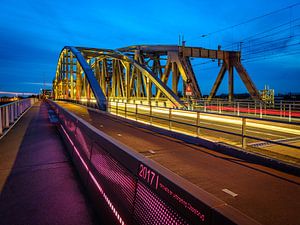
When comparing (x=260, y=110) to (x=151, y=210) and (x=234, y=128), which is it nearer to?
(x=234, y=128)

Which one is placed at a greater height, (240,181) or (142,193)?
(142,193)

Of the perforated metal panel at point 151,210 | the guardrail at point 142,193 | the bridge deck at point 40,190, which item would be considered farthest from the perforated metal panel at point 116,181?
the bridge deck at point 40,190

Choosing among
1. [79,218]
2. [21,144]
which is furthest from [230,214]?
[21,144]

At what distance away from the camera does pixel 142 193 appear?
2.74m

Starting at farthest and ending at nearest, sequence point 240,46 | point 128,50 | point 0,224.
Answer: point 128,50, point 240,46, point 0,224

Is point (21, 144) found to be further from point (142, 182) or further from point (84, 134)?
point (142, 182)

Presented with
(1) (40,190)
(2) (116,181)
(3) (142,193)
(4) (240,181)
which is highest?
(3) (142,193)

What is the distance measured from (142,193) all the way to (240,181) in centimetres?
322

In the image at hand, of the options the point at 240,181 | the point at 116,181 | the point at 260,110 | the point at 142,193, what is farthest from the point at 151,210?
the point at 260,110

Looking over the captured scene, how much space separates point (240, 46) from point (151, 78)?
456 inches

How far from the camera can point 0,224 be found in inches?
149

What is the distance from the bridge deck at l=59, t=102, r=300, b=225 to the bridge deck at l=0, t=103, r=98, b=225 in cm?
239

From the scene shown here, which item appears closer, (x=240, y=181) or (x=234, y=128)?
(x=240, y=181)

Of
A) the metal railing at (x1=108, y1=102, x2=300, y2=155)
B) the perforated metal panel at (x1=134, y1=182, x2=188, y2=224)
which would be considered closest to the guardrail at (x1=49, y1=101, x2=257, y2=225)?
the perforated metal panel at (x1=134, y1=182, x2=188, y2=224)
